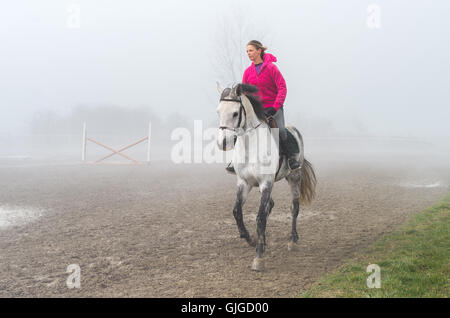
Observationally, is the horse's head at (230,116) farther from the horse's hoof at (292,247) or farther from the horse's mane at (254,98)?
the horse's hoof at (292,247)

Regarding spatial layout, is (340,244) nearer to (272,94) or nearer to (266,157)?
(266,157)

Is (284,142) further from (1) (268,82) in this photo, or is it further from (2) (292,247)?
(2) (292,247)

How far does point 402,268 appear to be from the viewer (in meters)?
4.49

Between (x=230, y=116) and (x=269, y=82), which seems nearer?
(x=230, y=116)

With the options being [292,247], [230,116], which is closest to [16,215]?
[230,116]

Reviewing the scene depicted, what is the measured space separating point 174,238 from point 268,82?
353 cm

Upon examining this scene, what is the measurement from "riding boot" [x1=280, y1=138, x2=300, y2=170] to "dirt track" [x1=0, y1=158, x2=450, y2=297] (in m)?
1.55

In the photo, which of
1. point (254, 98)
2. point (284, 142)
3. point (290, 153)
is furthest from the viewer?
point (290, 153)

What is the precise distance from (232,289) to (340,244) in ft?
9.55

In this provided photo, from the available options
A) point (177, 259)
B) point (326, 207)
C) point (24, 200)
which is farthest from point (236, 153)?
point (24, 200)

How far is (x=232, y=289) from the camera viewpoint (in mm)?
4105

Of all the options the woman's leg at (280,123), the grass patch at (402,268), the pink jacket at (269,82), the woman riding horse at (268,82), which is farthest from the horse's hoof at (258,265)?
the pink jacket at (269,82)

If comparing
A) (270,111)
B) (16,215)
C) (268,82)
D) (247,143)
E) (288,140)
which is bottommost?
(16,215)
